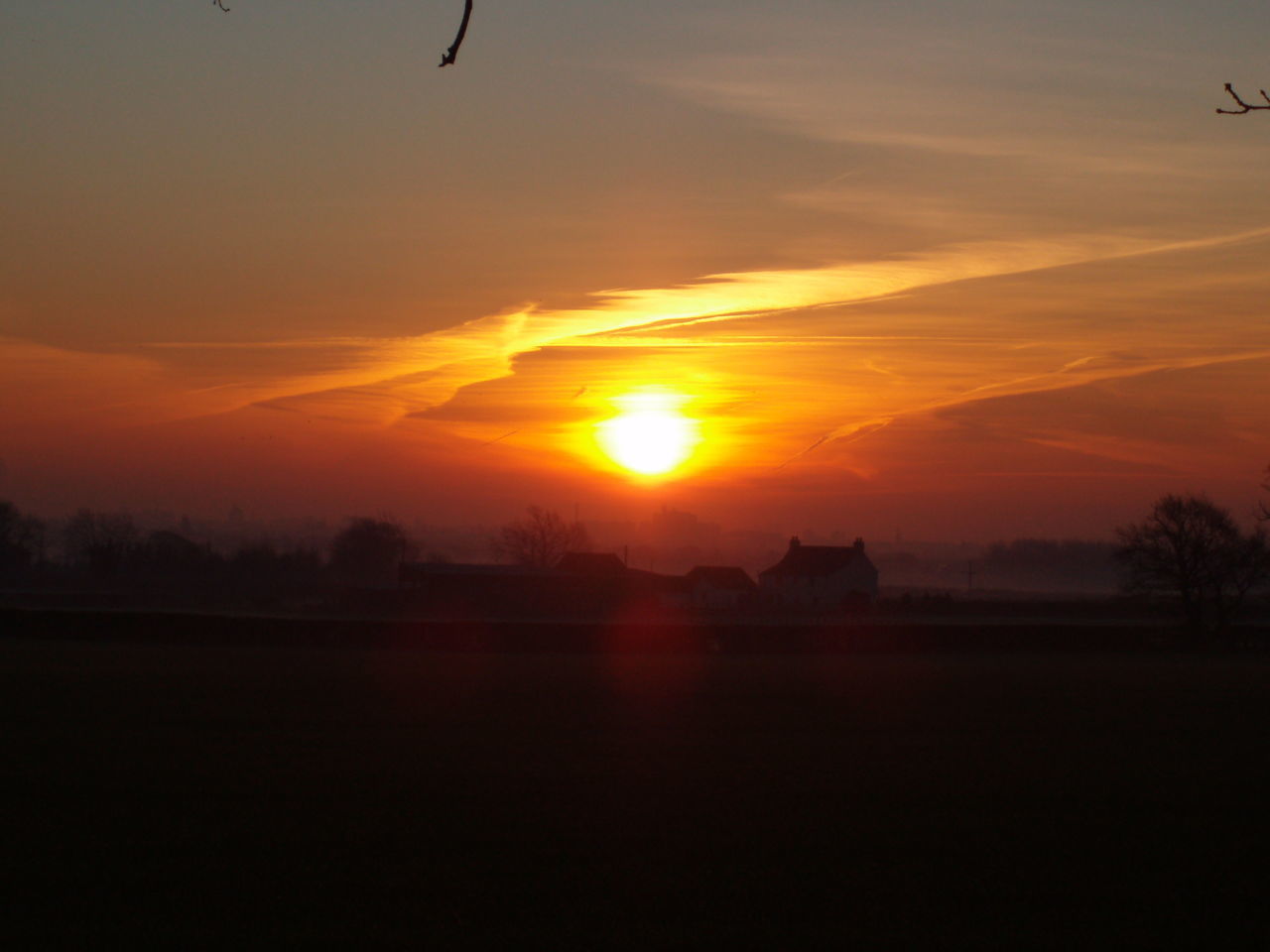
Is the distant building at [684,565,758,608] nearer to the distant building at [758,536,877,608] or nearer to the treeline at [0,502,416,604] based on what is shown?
the distant building at [758,536,877,608]

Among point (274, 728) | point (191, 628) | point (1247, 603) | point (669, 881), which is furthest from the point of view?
point (1247, 603)

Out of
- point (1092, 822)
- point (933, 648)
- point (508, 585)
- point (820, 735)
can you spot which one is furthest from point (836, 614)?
point (1092, 822)

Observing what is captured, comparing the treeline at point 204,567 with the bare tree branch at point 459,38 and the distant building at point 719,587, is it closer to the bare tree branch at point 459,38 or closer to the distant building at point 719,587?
the distant building at point 719,587

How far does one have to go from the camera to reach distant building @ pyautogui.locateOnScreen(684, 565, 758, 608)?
10877cm

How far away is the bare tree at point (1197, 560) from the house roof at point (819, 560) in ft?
140

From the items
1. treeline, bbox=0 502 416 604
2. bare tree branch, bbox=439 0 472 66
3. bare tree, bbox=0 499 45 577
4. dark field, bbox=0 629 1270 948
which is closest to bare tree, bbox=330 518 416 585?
treeline, bbox=0 502 416 604

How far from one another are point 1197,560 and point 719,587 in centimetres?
4932

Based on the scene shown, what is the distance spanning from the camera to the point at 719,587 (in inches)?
4417

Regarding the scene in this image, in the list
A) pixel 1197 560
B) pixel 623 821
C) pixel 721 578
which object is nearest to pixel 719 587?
pixel 721 578

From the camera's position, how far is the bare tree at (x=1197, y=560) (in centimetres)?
6900

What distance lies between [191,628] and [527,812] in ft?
137

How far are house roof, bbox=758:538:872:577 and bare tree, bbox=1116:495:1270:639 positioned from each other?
140 ft

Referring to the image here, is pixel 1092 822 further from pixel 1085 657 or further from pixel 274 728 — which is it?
pixel 1085 657

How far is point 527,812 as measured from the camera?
50.5ft
